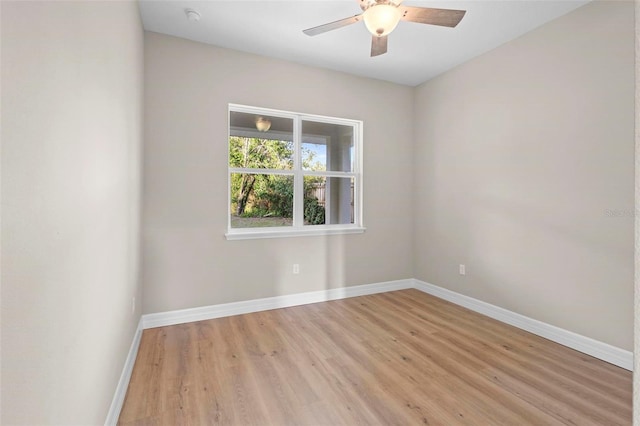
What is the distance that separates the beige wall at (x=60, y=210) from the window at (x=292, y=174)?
5.51 feet

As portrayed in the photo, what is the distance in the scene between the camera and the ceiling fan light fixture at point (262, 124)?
139 inches

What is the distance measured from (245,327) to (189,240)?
1041 mm

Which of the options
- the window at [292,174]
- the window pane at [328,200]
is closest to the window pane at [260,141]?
the window at [292,174]

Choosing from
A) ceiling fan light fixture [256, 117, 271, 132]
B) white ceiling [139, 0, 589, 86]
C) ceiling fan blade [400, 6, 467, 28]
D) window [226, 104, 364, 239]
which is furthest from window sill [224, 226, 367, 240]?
ceiling fan blade [400, 6, 467, 28]

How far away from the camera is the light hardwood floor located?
1770mm

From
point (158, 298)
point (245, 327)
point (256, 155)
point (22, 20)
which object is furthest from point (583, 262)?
point (158, 298)

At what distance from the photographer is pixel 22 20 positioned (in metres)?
0.70

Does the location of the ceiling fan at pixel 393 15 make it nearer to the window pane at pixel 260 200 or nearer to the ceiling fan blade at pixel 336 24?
the ceiling fan blade at pixel 336 24

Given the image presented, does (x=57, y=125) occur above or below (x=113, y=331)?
above

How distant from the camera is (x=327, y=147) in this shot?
155 inches

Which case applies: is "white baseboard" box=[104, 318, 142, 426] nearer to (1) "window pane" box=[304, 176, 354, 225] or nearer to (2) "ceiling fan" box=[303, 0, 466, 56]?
(1) "window pane" box=[304, 176, 354, 225]

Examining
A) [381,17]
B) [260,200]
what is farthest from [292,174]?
[381,17]

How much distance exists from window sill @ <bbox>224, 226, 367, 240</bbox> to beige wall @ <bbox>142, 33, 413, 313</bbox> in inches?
2.7

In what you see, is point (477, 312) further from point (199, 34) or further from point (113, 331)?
point (199, 34)
